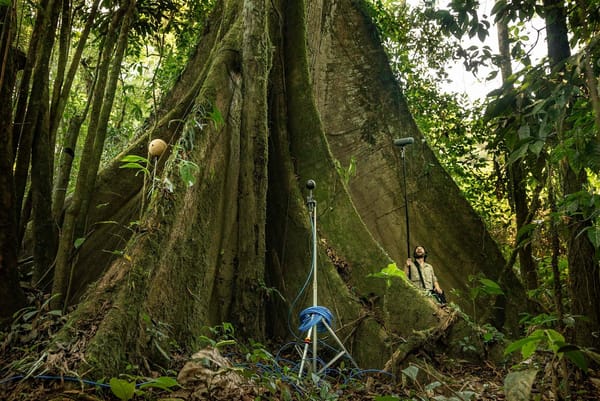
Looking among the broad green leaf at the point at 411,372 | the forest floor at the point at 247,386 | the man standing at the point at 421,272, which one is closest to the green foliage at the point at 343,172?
the man standing at the point at 421,272

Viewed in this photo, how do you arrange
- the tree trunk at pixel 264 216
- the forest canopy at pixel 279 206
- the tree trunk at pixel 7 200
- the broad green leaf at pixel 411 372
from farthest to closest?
1. the tree trunk at pixel 264 216
2. the tree trunk at pixel 7 200
3. the forest canopy at pixel 279 206
4. the broad green leaf at pixel 411 372

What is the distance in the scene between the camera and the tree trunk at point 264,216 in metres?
2.66

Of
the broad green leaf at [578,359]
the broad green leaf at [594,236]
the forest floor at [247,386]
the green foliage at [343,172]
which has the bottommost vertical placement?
the forest floor at [247,386]

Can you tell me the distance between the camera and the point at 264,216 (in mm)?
3904

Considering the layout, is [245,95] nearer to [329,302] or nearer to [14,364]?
[329,302]

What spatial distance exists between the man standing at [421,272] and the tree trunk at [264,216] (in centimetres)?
40

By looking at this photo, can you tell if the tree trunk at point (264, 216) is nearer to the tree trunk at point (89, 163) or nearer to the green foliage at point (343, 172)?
the green foliage at point (343, 172)

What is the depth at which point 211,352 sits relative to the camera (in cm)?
240

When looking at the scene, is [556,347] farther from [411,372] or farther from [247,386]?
[247,386]

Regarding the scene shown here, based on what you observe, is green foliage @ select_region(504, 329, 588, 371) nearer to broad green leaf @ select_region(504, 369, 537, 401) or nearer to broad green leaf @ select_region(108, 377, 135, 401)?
broad green leaf @ select_region(504, 369, 537, 401)

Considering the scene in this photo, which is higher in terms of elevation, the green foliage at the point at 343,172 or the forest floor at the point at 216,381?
the green foliage at the point at 343,172

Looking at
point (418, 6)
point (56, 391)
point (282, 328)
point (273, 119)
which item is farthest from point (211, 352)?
point (418, 6)

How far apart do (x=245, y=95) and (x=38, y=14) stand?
1.59m

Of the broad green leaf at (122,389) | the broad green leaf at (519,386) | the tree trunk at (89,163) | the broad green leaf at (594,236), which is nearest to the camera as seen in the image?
the broad green leaf at (519,386)
